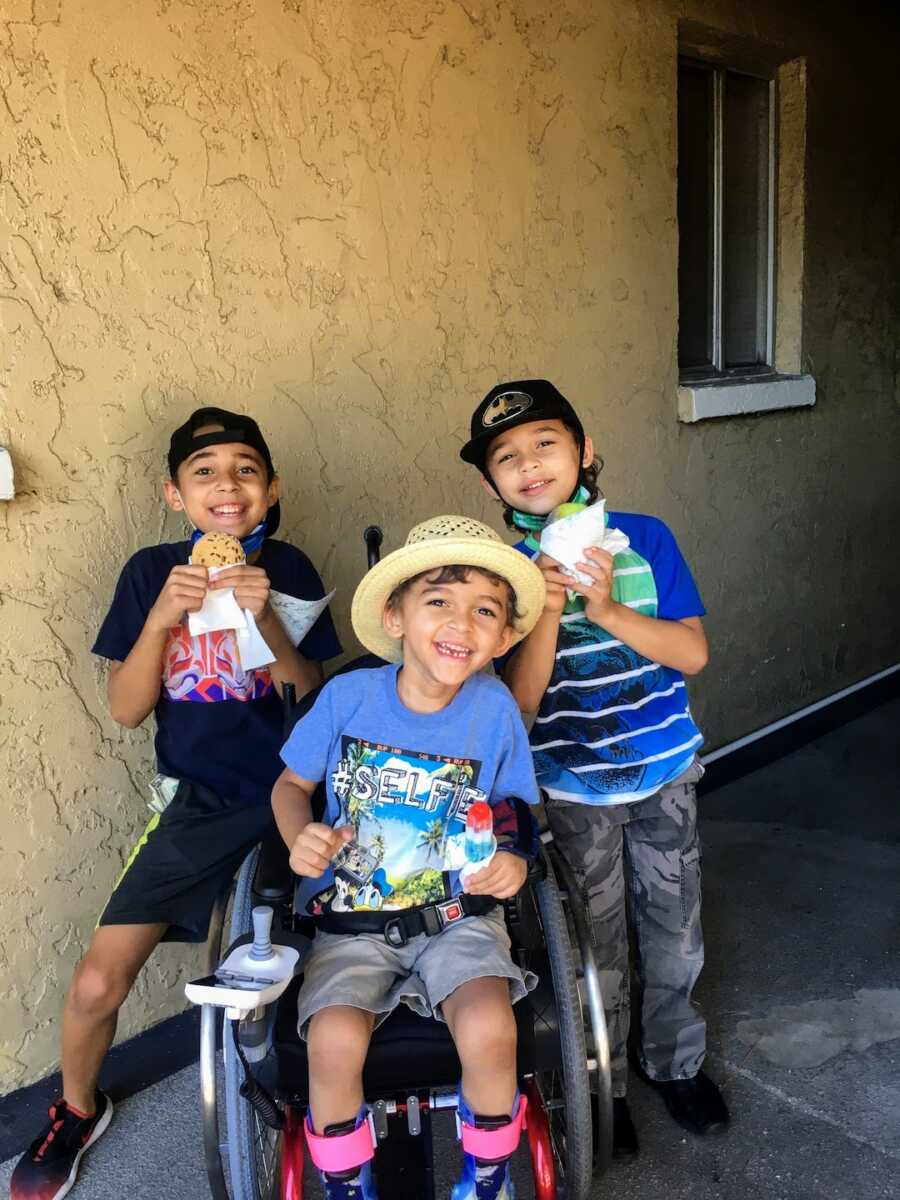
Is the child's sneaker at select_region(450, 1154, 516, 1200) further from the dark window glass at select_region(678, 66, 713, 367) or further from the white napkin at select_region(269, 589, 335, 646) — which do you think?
the dark window glass at select_region(678, 66, 713, 367)

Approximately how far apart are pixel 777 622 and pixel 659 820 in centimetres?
239

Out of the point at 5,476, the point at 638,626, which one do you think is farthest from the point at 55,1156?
the point at 638,626

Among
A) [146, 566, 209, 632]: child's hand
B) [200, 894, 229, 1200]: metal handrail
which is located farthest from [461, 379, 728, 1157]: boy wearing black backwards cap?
[200, 894, 229, 1200]: metal handrail

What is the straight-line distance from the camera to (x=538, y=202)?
322cm

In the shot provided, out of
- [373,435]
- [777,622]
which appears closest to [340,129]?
[373,435]

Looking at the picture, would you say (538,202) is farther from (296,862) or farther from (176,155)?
(296,862)

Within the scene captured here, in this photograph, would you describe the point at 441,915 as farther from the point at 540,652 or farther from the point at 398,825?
the point at 540,652

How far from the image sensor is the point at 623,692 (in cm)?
228

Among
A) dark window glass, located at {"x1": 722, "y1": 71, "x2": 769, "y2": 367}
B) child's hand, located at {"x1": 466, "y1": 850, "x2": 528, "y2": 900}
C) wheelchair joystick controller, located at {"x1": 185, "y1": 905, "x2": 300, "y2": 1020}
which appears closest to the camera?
wheelchair joystick controller, located at {"x1": 185, "y1": 905, "x2": 300, "y2": 1020}

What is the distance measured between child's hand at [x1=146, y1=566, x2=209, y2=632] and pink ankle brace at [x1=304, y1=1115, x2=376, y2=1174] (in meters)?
0.94

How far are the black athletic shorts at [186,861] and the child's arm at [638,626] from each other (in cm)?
80

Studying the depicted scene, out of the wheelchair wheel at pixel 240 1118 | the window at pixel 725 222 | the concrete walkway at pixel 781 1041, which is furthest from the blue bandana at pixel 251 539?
the window at pixel 725 222

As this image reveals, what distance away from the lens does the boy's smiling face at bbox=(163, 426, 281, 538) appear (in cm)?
219

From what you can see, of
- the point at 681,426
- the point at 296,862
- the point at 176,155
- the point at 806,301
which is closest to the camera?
the point at 296,862
